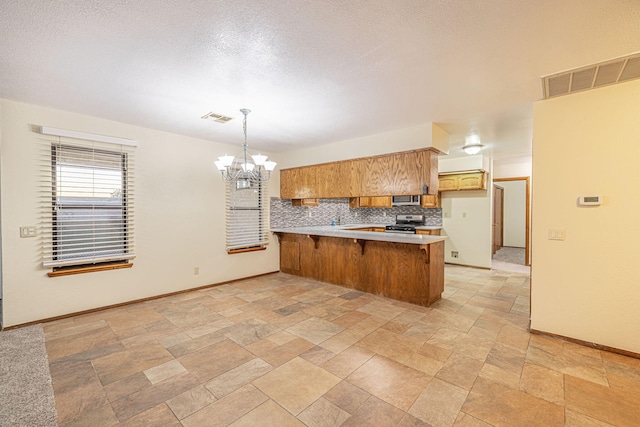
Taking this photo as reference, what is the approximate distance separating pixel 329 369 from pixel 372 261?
88.6 inches

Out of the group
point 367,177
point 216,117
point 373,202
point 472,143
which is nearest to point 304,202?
point 367,177

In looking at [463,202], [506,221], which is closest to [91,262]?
[463,202]

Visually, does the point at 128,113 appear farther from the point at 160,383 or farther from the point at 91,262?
the point at 160,383

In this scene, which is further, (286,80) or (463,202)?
(463,202)

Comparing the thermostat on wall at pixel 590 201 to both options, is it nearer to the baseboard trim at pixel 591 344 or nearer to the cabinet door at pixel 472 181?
the baseboard trim at pixel 591 344

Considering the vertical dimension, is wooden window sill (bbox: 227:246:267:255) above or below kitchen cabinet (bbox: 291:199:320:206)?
below

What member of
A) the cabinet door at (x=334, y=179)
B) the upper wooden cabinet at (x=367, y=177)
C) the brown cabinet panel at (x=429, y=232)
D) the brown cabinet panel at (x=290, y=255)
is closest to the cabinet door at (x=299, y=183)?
the upper wooden cabinet at (x=367, y=177)

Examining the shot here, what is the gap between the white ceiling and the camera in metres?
1.63

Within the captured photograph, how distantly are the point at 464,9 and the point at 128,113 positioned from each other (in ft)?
11.8

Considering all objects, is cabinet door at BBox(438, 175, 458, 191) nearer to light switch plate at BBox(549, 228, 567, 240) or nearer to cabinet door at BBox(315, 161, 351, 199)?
cabinet door at BBox(315, 161, 351, 199)

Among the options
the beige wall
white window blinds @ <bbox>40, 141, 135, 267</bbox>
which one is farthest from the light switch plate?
white window blinds @ <bbox>40, 141, 135, 267</bbox>

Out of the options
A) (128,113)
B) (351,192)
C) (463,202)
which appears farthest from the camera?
(463,202)

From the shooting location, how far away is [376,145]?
425cm

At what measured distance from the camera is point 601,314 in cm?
260
